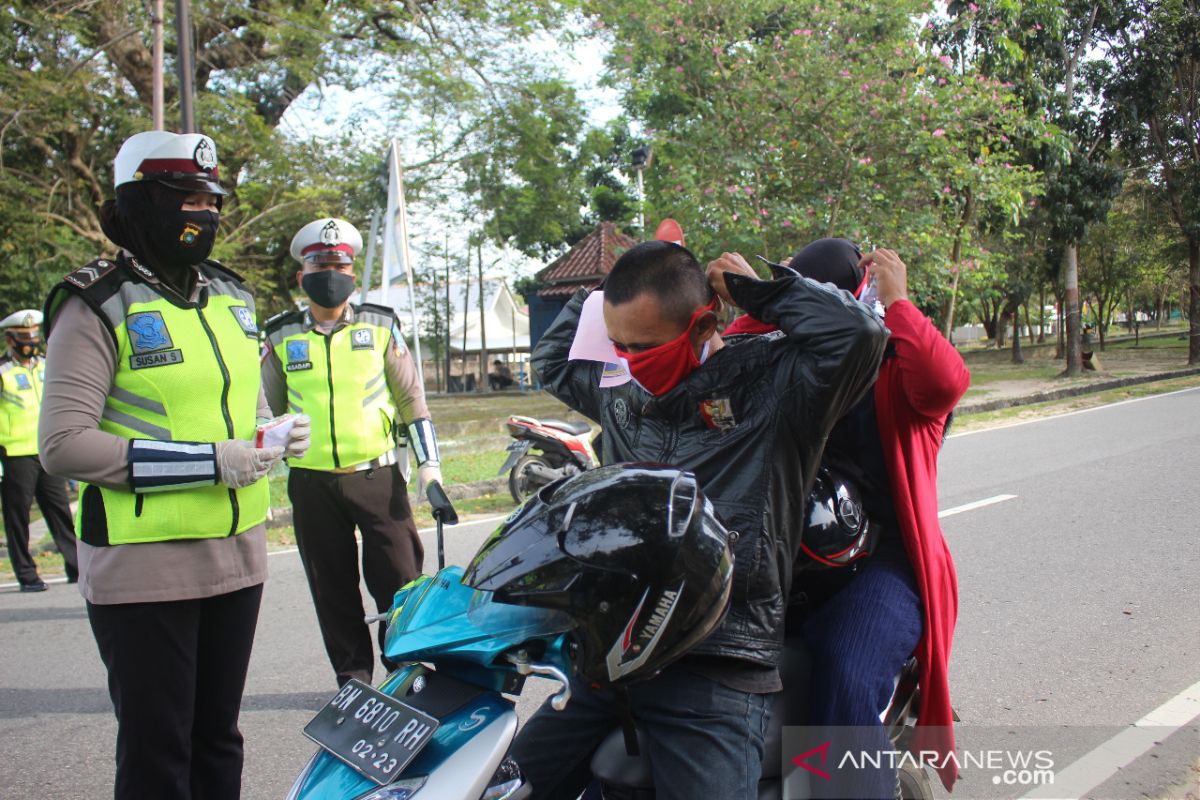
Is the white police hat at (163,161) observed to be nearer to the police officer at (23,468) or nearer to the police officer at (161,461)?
the police officer at (161,461)

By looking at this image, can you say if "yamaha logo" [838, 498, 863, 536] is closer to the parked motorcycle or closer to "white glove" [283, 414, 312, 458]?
the parked motorcycle

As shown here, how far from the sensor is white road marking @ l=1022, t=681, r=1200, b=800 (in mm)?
3137

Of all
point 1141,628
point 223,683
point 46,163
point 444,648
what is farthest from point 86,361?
point 46,163

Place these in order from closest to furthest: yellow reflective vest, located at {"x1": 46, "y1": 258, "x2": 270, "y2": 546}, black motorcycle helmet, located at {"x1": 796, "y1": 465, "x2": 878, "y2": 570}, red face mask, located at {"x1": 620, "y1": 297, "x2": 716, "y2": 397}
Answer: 1. red face mask, located at {"x1": 620, "y1": 297, "x2": 716, "y2": 397}
2. black motorcycle helmet, located at {"x1": 796, "y1": 465, "x2": 878, "y2": 570}
3. yellow reflective vest, located at {"x1": 46, "y1": 258, "x2": 270, "y2": 546}

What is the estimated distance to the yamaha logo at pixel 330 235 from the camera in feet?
12.8

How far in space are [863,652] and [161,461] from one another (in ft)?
5.46

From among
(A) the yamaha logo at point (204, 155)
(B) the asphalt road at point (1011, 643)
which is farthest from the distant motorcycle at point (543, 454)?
(A) the yamaha logo at point (204, 155)

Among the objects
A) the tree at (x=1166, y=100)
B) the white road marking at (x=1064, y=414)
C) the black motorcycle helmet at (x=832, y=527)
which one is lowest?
the white road marking at (x=1064, y=414)

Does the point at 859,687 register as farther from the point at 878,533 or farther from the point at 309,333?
the point at 309,333

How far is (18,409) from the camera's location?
7113 millimetres

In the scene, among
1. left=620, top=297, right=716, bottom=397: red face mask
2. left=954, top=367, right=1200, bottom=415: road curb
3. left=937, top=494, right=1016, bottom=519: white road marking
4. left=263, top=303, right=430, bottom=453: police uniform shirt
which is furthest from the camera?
left=954, top=367, right=1200, bottom=415: road curb

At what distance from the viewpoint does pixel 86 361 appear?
2172 mm

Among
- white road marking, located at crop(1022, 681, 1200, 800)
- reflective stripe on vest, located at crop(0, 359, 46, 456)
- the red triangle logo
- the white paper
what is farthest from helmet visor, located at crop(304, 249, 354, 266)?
reflective stripe on vest, located at crop(0, 359, 46, 456)

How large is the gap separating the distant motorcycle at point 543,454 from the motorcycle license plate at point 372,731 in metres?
7.14
